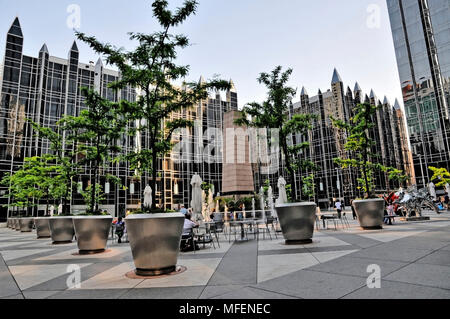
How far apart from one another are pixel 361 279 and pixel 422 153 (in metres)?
52.6

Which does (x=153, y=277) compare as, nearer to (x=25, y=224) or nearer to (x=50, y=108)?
(x=25, y=224)

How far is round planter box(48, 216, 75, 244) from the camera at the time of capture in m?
12.3

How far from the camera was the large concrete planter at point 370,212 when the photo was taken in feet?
36.0

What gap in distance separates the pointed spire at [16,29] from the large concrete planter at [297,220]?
4844 cm

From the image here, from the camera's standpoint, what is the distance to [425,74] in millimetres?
45312

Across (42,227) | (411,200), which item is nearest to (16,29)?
(42,227)

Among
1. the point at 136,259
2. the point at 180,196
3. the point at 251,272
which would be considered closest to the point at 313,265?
the point at 251,272

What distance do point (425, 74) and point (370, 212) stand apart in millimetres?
46170

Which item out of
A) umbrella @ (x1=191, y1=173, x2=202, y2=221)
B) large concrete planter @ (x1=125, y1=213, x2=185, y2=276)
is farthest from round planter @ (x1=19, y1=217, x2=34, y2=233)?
large concrete planter @ (x1=125, y1=213, x2=185, y2=276)

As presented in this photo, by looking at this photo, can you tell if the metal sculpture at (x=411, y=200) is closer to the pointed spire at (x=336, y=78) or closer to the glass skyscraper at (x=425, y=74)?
the glass skyscraper at (x=425, y=74)

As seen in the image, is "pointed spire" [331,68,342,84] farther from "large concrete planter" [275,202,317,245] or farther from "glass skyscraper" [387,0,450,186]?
"large concrete planter" [275,202,317,245]
